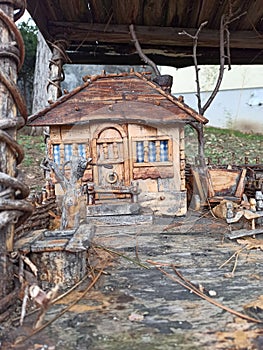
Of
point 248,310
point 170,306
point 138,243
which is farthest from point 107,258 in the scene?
point 248,310

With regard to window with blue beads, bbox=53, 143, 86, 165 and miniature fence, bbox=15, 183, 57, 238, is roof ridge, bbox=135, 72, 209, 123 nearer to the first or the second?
window with blue beads, bbox=53, 143, 86, 165

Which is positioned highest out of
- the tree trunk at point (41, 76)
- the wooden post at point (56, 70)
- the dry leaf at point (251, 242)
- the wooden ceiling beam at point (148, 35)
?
the tree trunk at point (41, 76)

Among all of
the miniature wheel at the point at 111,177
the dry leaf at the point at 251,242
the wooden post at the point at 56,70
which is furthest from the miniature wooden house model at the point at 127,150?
the dry leaf at the point at 251,242

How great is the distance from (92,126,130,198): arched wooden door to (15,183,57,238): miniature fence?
586 mm

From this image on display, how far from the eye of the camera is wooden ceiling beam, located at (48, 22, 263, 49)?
5.63 m

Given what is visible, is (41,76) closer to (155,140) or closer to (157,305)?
(155,140)

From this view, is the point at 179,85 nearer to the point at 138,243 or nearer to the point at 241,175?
the point at 241,175

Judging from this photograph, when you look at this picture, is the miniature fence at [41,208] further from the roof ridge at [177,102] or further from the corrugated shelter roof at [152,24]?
the corrugated shelter roof at [152,24]

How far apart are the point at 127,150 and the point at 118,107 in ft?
1.75

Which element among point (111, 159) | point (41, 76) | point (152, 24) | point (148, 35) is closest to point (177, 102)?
point (111, 159)

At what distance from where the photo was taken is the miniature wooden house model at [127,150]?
4.72m

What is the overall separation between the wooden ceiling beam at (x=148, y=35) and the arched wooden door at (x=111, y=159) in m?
1.84

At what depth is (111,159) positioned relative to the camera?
4789 mm

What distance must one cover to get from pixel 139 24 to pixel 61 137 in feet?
7.46
